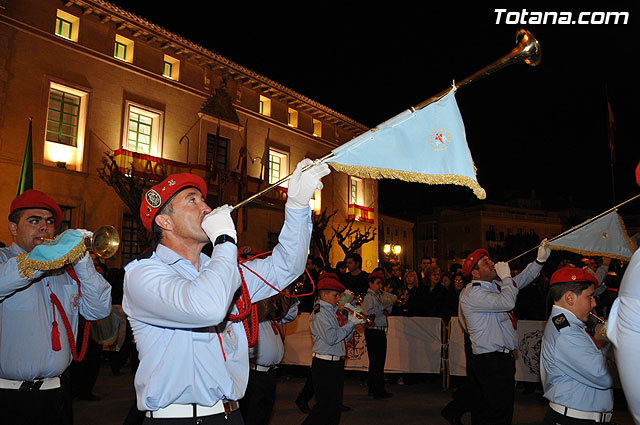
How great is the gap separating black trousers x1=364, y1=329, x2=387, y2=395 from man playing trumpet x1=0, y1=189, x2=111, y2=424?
21.6 feet

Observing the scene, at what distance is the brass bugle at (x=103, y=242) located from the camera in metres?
3.77

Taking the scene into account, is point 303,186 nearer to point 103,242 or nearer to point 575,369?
point 103,242

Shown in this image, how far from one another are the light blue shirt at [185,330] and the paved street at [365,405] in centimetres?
565

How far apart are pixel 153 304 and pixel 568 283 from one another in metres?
Answer: 3.72

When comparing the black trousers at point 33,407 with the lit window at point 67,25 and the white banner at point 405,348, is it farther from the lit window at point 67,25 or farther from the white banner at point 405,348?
the lit window at point 67,25

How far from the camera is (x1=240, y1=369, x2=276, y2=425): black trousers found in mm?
5488

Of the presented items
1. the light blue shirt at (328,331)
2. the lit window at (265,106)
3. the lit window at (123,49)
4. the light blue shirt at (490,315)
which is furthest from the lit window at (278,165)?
the light blue shirt at (490,315)

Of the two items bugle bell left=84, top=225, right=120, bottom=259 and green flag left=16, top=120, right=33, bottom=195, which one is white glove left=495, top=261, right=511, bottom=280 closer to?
bugle bell left=84, top=225, right=120, bottom=259

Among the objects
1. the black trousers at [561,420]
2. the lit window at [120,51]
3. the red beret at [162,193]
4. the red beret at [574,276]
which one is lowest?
the black trousers at [561,420]

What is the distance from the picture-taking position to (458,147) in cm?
341

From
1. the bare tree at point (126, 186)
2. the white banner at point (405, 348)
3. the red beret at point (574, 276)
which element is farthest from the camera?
the bare tree at point (126, 186)

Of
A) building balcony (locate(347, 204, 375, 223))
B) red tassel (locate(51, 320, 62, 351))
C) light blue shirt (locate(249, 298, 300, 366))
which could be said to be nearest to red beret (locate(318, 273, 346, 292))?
light blue shirt (locate(249, 298, 300, 366))

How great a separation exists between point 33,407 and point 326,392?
11.4 ft

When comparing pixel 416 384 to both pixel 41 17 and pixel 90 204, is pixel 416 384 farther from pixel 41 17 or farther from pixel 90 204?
pixel 41 17
